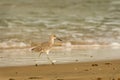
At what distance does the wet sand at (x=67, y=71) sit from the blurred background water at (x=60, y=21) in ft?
7.49

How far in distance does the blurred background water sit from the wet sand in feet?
7.49

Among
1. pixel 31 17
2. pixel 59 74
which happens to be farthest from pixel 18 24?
pixel 59 74

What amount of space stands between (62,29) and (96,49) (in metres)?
2.47

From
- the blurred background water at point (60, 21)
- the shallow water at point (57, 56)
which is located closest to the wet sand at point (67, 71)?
the shallow water at point (57, 56)

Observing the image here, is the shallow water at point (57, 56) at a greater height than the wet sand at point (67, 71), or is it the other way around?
the shallow water at point (57, 56)

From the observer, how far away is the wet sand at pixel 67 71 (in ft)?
28.3

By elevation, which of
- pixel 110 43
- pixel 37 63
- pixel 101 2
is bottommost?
pixel 37 63

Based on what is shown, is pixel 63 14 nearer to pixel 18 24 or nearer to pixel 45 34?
pixel 18 24

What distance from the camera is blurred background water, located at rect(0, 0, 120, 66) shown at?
13.0 meters

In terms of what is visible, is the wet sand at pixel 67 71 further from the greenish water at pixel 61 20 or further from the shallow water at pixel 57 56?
the greenish water at pixel 61 20

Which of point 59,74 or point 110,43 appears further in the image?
point 110,43

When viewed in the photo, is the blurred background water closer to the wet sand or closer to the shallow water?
the shallow water

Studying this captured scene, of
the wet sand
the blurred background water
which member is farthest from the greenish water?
the wet sand

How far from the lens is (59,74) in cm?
900
